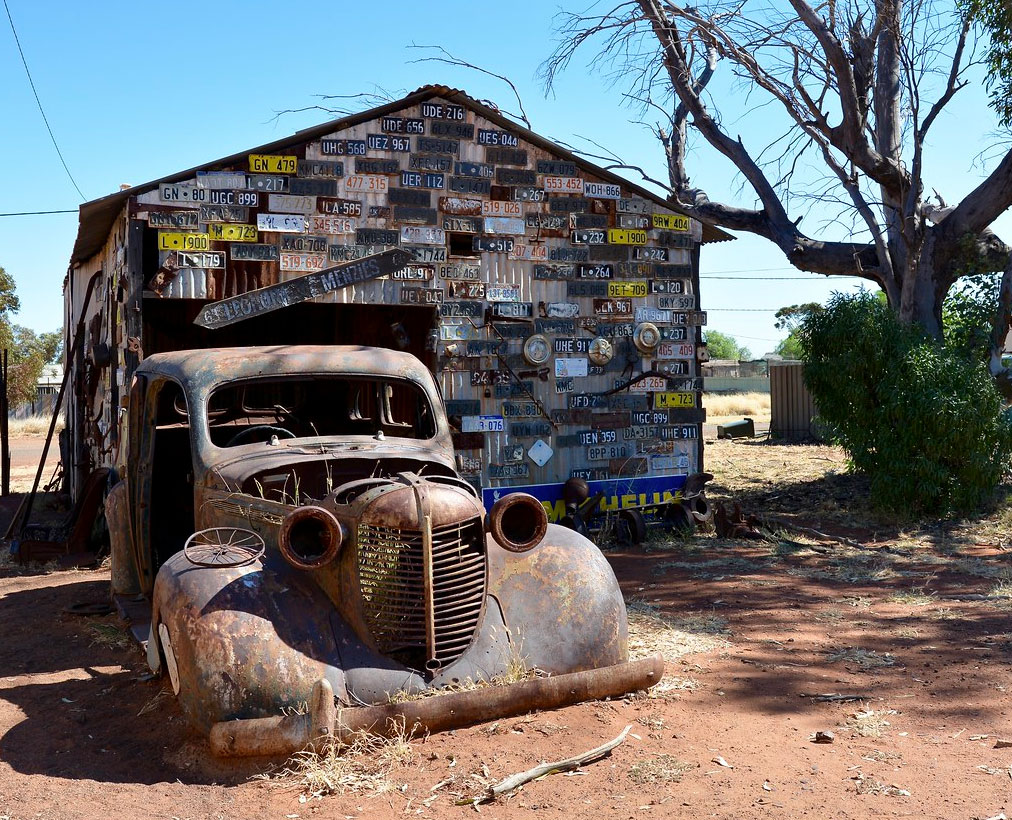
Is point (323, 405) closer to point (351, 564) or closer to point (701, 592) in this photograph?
point (351, 564)

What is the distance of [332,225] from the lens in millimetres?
9172

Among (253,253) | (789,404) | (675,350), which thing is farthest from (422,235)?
(789,404)

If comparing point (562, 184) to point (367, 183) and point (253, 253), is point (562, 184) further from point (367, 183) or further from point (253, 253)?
point (253, 253)

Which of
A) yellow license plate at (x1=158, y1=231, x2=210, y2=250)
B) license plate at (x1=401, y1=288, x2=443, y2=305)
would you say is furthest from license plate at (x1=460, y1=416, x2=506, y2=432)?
yellow license plate at (x1=158, y1=231, x2=210, y2=250)

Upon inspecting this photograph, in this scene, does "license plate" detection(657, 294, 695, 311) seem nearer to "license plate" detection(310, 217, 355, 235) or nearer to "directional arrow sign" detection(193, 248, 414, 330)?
"directional arrow sign" detection(193, 248, 414, 330)

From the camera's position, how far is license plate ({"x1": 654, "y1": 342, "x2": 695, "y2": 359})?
1068cm

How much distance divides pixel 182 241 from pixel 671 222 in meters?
5.21

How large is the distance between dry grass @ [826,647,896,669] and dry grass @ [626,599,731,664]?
25.8 inches

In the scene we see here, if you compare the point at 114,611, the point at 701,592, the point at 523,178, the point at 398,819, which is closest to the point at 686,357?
the point at 523,178

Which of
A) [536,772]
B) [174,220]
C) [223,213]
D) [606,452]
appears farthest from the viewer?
[606,452]

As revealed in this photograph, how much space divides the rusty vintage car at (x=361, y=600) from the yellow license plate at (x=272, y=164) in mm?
3849

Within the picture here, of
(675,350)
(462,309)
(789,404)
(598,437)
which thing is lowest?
(598,437)

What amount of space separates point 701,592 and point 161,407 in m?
4.49

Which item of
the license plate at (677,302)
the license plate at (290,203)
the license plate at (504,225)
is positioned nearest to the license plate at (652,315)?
the license plate at (677,302)
